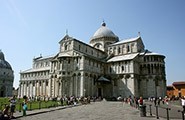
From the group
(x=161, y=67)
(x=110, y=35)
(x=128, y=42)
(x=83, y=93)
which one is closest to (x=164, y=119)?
(x=83, y=93)

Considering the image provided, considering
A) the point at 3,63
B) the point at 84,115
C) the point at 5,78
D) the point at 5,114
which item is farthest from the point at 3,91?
the point at 5,114

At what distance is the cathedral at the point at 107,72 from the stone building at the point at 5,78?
1858 inches

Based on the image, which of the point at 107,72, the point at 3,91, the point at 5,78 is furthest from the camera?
the point at 5,78

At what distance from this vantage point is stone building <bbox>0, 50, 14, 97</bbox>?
88500mm

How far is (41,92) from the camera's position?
65.4 m

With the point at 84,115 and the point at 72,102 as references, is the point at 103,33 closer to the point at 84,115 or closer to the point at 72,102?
A: the point at 72,102

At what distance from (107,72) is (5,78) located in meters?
58.7

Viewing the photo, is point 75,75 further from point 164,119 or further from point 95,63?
point 164,119

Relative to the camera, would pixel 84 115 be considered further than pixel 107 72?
No

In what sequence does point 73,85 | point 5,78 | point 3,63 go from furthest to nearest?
point 3,63
point 5,78
point 73,85

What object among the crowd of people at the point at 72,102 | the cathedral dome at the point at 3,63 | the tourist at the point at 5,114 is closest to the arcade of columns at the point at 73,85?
the crowd of people at the point at 72,102

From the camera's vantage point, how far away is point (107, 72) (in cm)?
5412

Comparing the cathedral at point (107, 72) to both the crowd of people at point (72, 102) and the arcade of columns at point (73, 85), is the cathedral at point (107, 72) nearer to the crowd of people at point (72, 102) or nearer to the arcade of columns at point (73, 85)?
the arcade of columns at point (73, 85)

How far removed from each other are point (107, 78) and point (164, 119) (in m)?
37.9
